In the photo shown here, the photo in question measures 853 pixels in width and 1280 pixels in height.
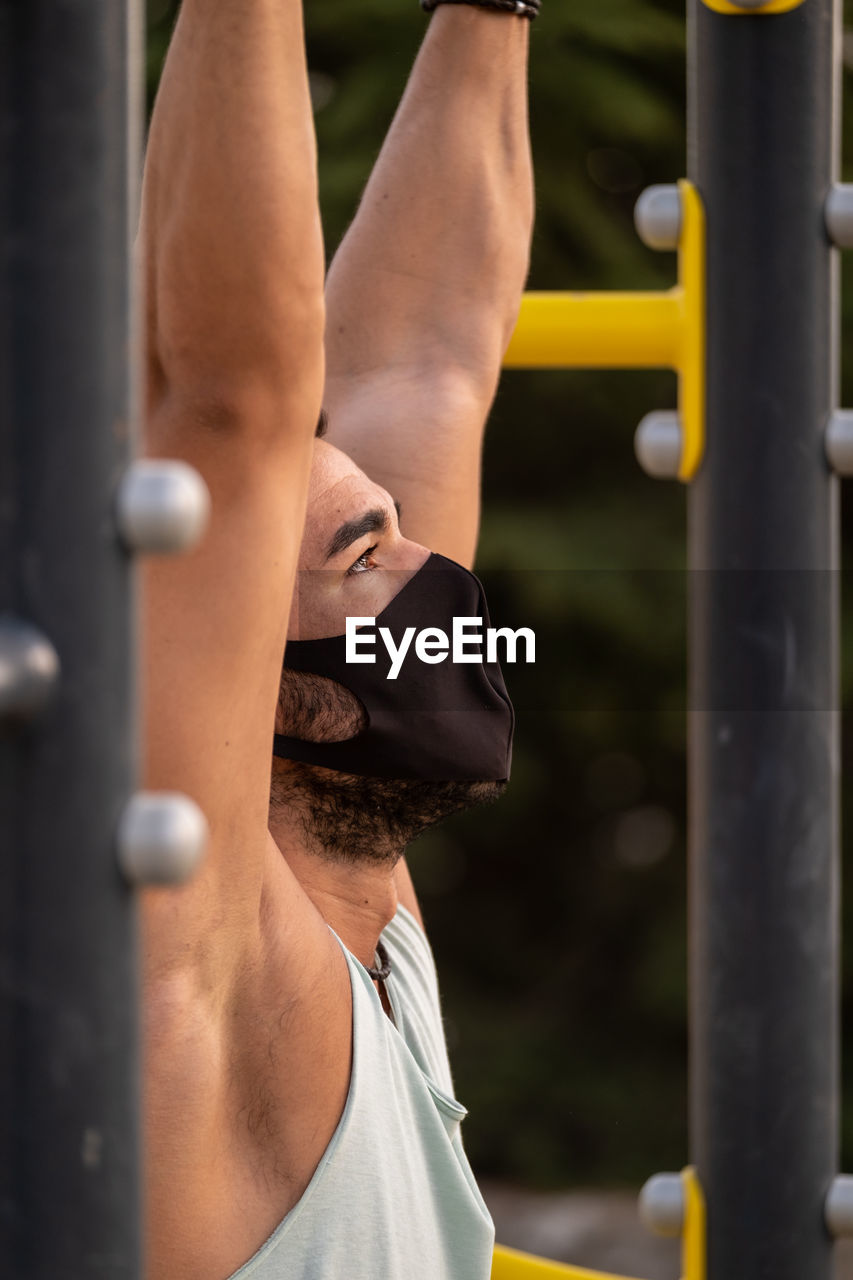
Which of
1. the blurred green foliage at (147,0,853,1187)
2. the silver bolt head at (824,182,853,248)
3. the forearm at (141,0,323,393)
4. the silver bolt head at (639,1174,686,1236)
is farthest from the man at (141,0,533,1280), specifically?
the blurred green foliage at (147,0,853,1187)

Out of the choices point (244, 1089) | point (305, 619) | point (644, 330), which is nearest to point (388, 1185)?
point (244, 1089)

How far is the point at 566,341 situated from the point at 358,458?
0.26 m

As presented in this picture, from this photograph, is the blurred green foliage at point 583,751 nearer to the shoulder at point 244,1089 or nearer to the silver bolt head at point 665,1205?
the silver bolt head at point 665,1205

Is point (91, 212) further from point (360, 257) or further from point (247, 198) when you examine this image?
point (360, 257)

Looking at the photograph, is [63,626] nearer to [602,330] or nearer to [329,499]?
[329,499]

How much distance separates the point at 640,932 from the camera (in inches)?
202

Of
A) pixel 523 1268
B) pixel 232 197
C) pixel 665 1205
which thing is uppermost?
pixel 232 197

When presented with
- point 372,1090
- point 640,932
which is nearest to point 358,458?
point 372,1090

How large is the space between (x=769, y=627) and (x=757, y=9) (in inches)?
17.1

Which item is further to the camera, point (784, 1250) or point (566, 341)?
point (566, 341)

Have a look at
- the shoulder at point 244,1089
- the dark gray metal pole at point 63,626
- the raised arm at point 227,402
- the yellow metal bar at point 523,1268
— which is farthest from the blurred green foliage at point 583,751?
the dark gray metal pole at point 63,626

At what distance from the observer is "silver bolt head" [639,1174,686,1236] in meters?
1.26

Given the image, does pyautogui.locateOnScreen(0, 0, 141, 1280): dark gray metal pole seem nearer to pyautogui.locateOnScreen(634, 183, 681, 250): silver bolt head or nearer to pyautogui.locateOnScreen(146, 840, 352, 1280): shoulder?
pyautogui.locateOnScreen(146, 840, 352, 1280): shoulder

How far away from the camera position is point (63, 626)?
618 mm
